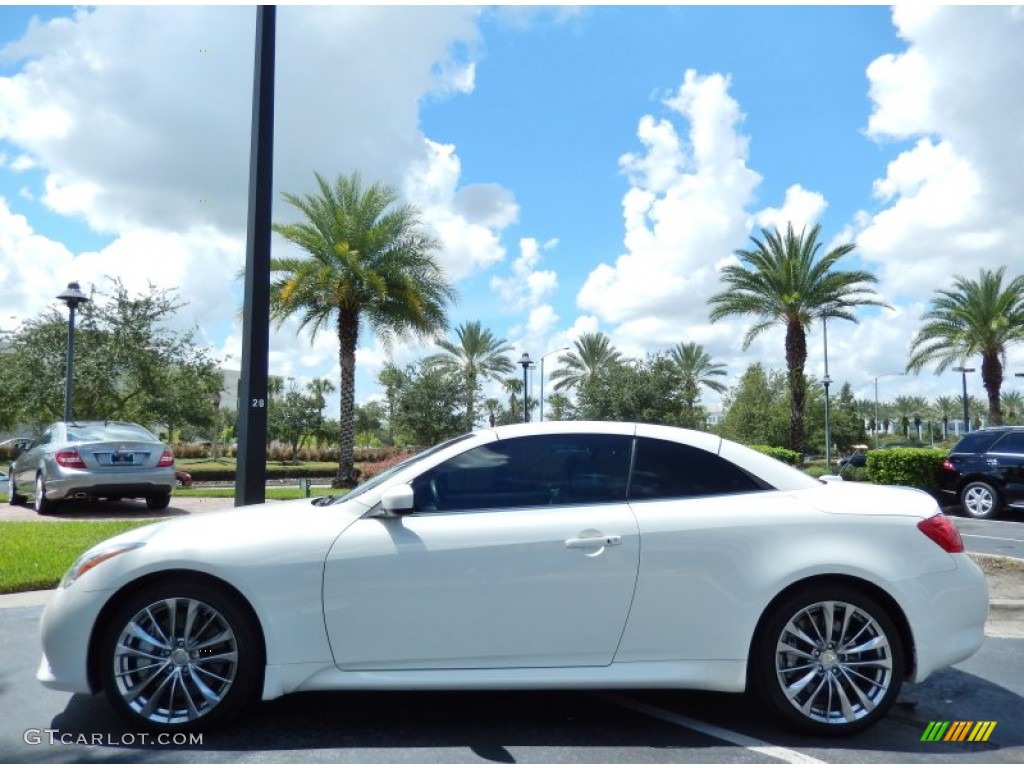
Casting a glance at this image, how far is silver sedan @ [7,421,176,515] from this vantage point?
448 inches

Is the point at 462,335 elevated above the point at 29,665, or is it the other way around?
the point at 462,335

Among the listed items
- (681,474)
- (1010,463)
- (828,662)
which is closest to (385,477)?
(681,474)

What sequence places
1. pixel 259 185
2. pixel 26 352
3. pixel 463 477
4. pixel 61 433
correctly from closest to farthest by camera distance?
pixel 463 477 → pixel 259 185 → pixel 61 433 → pixel 26 352

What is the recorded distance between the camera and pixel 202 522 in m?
4.09

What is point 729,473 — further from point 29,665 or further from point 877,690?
point 29,665

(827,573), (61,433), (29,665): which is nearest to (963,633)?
(827,573)

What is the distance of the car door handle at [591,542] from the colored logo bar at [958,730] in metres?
1.80

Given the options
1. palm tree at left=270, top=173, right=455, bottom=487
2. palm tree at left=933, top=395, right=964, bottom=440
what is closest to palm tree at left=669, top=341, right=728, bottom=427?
palm tree at left=270, top=173, right=455, bottom=487

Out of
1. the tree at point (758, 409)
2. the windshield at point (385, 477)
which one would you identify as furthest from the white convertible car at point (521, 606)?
the tree at point (758, 409)

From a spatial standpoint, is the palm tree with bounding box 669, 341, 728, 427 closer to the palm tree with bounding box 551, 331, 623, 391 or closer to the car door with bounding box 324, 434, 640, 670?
the palm tree with bounding box 551, 331, 623, 391

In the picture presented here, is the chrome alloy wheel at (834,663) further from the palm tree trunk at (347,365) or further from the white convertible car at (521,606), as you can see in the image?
the palm tree trunk at (347,365)

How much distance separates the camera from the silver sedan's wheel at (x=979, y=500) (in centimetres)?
1385

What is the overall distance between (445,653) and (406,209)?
72.3ft

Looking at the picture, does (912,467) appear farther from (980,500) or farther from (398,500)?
(398,500)
